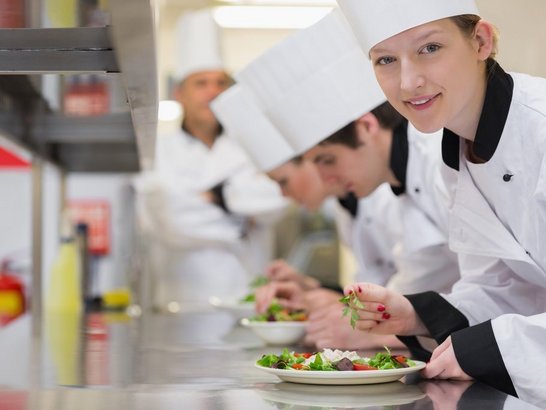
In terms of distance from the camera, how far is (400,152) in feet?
7.17

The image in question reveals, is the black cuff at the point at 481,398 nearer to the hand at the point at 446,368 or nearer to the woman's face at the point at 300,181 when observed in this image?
the hand at the point at 446,368

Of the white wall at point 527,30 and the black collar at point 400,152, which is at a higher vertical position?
the white wall at point 527,30

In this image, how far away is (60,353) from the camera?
1.80 meters

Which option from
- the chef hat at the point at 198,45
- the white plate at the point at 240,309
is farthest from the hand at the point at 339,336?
the chef hat at the point at 198,45

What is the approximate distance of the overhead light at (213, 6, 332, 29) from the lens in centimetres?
674

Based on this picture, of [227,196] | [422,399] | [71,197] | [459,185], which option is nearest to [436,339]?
[459,185]

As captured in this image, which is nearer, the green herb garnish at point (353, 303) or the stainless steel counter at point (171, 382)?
the stainless steel counter at point (171, 382)

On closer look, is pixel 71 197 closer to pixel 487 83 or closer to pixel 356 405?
pixel 487 83

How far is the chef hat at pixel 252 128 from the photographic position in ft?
8.72

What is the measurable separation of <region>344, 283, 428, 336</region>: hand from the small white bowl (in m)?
0.37

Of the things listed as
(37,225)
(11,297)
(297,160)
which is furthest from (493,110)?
(11,297)

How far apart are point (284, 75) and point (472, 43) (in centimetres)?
78

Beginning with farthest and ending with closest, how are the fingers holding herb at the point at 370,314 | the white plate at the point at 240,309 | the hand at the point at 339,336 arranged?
the white plate at the point at 240,309 → the hand at the point at 339,336 → the fingers holding herb at the point at 370,314

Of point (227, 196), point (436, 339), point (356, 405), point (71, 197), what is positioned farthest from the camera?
point (71, 197)
